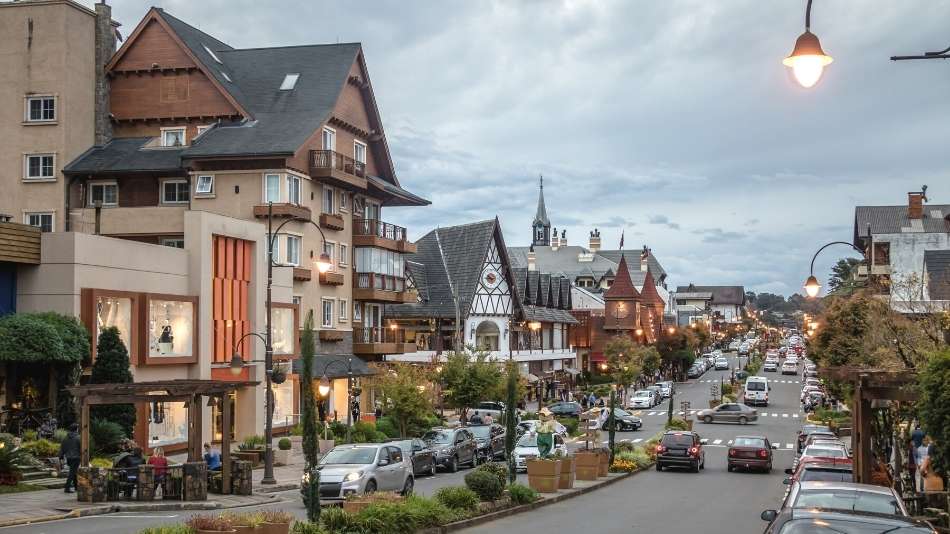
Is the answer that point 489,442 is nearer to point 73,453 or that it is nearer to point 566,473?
point 566,473

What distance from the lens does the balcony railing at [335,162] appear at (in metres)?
53.3

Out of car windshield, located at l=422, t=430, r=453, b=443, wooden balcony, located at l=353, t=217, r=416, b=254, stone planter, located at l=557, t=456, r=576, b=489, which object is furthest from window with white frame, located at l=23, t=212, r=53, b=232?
stone planter, located at l=557, t=456, r=576, b=489

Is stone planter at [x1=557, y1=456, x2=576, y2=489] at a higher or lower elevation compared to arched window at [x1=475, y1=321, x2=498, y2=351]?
lower

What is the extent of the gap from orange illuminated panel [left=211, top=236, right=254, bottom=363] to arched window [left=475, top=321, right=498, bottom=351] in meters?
34.5

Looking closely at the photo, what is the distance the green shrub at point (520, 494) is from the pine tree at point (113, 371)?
51.5 ft

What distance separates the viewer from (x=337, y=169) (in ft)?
179

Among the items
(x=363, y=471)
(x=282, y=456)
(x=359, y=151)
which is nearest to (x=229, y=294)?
(x=282, y=456)

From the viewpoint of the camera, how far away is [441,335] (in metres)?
76.2

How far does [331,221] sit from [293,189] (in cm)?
352

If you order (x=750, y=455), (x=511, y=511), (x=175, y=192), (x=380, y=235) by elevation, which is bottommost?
(x=750, y=455)

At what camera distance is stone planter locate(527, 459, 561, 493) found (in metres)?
28.5

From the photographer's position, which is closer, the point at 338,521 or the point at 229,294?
the point at 338,521

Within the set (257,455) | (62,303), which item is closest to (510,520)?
(257,455)

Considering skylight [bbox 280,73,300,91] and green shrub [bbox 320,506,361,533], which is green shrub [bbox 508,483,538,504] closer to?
green shrub [bbox 320,506,361,533]
